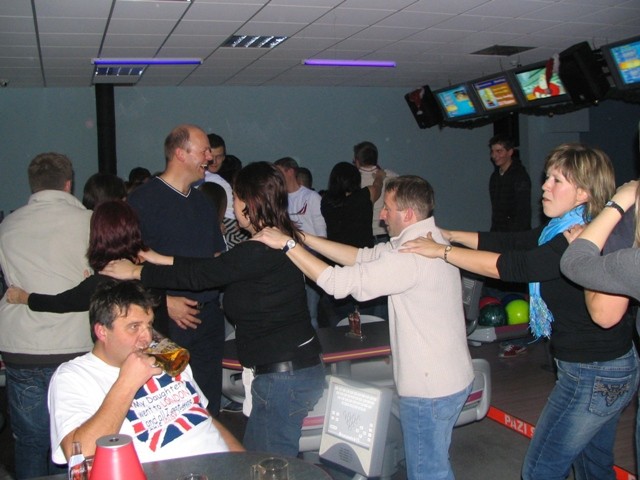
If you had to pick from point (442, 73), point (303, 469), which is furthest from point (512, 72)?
point (303, 469)

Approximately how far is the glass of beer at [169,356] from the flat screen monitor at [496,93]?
5806 mm

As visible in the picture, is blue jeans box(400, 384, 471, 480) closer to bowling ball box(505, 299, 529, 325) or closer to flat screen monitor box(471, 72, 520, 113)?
bowling ball box(505, 299, 529, 325)

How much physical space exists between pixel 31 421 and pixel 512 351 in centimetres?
347

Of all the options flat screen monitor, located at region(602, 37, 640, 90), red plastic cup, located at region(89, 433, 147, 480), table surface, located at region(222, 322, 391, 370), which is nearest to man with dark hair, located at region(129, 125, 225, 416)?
table surface, located at region(222, 322, 391, 370)

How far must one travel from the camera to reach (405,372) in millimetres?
2326

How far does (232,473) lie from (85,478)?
32 cm

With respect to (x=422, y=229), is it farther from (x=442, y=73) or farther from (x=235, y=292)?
(x=442, y=73)

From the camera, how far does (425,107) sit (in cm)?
864

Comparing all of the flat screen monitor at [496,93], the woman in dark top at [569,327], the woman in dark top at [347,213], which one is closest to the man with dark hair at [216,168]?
the woman in dark top at [347,213]

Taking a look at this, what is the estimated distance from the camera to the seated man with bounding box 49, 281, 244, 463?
1.83 m

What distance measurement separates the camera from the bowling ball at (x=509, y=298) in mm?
6070

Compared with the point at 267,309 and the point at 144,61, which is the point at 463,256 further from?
the point at 144,61

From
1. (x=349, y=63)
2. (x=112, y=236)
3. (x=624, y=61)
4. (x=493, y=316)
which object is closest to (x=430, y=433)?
(x=112, y=236)

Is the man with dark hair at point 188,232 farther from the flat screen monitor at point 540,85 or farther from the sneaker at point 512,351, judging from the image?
the flat screen monitor at point 540,85
